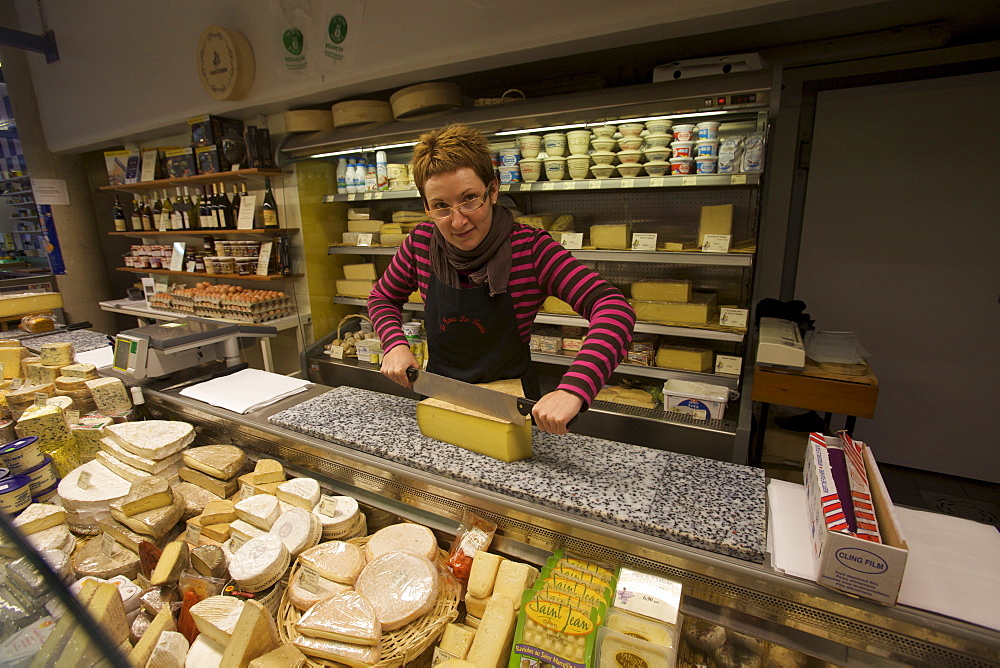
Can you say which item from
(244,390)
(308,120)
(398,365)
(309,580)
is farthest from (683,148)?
(308,120)

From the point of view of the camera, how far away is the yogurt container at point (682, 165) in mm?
2562

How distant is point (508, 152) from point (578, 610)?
2702 mm

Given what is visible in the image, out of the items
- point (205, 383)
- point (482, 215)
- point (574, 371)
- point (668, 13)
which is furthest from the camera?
point (668, 13)

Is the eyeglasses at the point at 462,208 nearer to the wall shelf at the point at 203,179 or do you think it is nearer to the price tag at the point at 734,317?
the price tag at the point at 734,317

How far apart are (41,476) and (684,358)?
298 cm

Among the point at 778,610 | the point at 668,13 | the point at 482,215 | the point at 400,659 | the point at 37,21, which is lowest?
the point at 400,659

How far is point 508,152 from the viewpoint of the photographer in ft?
9.89

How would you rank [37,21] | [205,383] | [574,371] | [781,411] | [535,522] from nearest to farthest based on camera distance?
[535,522], [574,371], [205,383], [781,411], [37,21]

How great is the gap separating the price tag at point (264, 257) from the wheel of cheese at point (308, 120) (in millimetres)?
1095

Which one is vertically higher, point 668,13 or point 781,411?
point 668,13

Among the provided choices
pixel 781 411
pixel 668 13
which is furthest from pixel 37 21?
pixel 781 411

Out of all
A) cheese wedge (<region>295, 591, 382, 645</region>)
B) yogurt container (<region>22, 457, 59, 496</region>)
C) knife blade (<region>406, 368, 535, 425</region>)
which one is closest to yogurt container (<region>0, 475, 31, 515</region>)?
yogurt container (<region>22, 457, 59, 496</region>)

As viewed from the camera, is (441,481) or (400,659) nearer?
(400,659)

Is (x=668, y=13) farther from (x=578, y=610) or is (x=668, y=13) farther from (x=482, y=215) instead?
(x=578, y=610)
